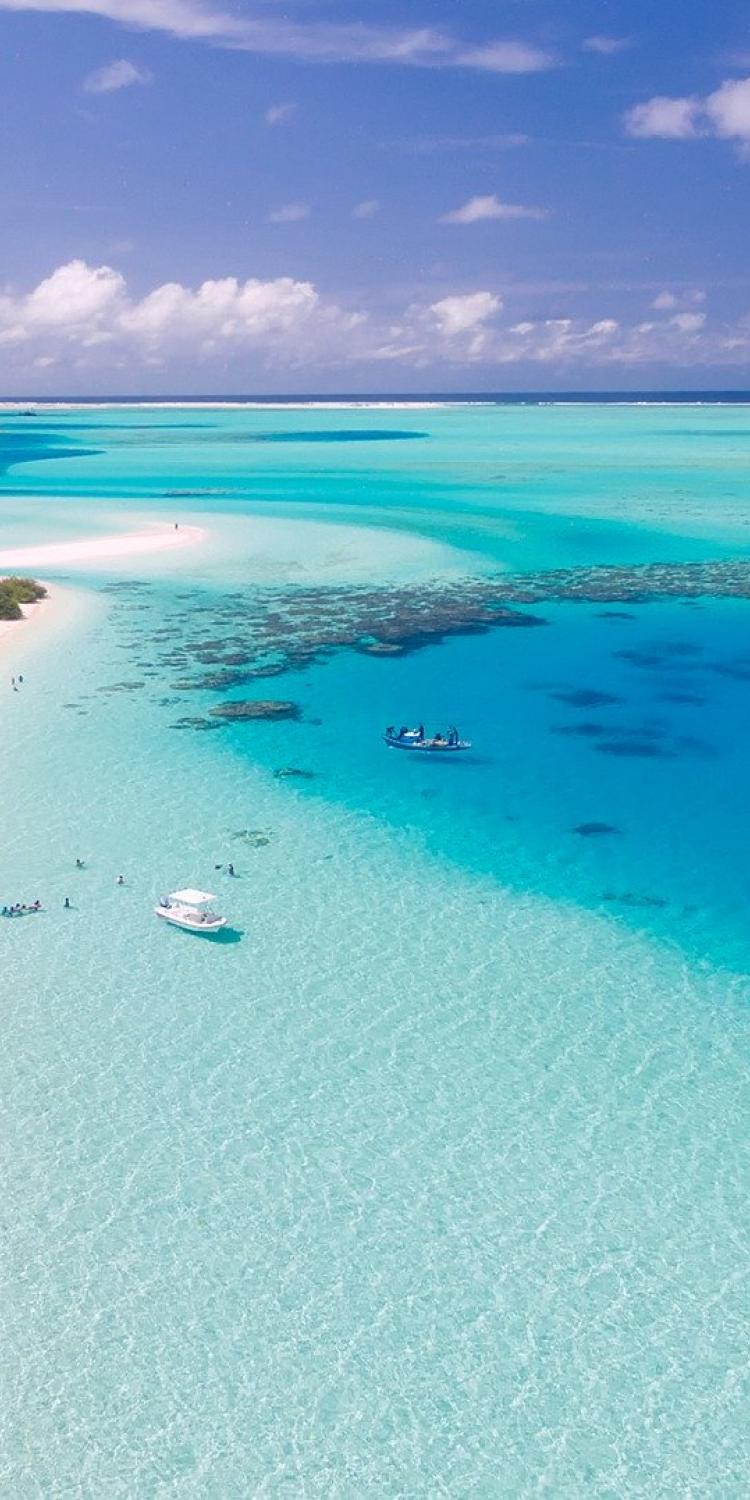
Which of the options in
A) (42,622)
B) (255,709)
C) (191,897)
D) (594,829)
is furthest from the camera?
(42,622)

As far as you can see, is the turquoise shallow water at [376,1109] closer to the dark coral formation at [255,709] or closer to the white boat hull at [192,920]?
the white boat hull at [192,920]

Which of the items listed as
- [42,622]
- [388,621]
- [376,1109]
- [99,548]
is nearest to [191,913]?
[376,1109]

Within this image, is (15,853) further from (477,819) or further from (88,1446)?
(88,1446)

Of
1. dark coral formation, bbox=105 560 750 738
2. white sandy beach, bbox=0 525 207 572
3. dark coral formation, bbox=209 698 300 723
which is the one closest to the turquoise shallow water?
dark coral formation, bbox=209 698 300 723

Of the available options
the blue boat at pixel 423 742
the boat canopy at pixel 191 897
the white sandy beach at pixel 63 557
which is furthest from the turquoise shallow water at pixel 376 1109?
the white sandy beach at pixel 63 557

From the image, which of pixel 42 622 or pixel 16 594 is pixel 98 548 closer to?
pixel 16 594

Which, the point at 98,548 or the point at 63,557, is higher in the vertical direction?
the point at 98,548

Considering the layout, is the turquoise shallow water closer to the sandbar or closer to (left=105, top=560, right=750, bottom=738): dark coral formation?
(left=105, top=560, right=750, bottom=738): dark coral formation
